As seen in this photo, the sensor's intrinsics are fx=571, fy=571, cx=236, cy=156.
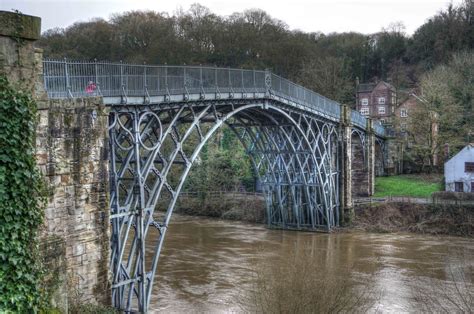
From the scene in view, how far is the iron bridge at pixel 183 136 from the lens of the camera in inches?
649

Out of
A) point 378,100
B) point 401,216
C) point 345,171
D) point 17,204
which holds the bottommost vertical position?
point 401,216

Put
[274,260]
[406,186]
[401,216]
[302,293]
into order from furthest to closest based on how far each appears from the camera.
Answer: [406,186]
[401,216]
[274,260]
[302,293]

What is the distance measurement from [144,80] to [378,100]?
4967 cm

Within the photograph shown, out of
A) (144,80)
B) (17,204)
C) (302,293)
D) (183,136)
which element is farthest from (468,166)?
(17,204)

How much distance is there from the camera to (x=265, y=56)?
7056cm

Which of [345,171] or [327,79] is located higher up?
[327,79]

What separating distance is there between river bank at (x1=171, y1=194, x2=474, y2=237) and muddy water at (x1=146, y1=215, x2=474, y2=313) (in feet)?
3.92

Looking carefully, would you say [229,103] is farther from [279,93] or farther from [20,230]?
[20,230]

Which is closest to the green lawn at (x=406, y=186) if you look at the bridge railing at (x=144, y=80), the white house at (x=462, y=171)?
the white house at (x=462, y=171)

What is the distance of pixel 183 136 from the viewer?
1991cm

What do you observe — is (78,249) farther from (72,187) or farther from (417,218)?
(417,218)

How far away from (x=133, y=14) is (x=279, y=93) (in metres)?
58.2

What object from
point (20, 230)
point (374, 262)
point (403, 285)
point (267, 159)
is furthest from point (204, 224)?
point (20, 230)

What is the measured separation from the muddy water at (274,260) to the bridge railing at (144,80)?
7151 millimetres
